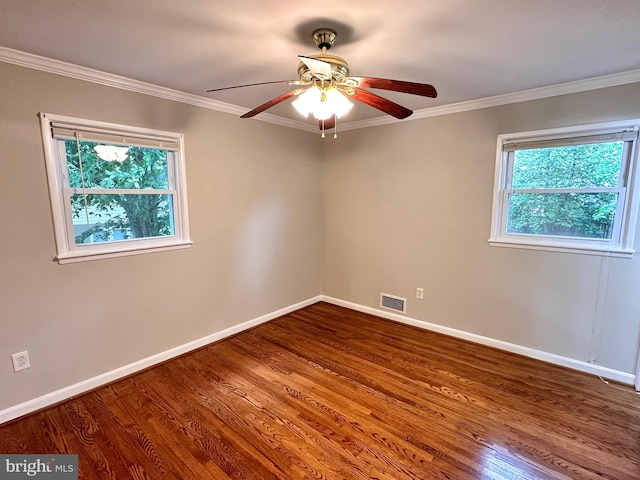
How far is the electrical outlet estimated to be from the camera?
2057 millimetres

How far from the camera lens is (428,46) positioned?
1.86m

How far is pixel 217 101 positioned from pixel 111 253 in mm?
1631

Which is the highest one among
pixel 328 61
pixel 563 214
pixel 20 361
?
pixel 328 61

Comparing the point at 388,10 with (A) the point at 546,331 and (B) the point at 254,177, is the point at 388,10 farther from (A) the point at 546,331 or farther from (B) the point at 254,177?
(A) the point at 546,331

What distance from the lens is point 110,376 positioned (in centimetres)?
247

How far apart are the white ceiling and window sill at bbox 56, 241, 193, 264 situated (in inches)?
51.5

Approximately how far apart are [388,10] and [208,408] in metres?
2.63

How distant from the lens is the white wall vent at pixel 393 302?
362 cm

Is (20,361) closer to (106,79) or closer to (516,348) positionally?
(106,79)

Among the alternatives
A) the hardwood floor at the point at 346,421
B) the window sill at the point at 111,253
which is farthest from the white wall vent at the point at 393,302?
the window sill at the point at 111,253

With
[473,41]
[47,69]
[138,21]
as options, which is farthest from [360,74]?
[47,69]

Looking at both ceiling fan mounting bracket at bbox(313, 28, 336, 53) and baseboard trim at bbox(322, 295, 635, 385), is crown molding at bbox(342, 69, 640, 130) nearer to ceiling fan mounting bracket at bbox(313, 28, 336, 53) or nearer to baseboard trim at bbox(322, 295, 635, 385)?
ceiling fan mounting bracket at bbox(313, 28, 336, 53)

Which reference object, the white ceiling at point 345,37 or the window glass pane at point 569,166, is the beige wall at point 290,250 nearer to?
the window glass pane at point 569,166

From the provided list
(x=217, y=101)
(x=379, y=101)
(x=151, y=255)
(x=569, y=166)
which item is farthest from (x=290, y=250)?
(x=569, y=166)
